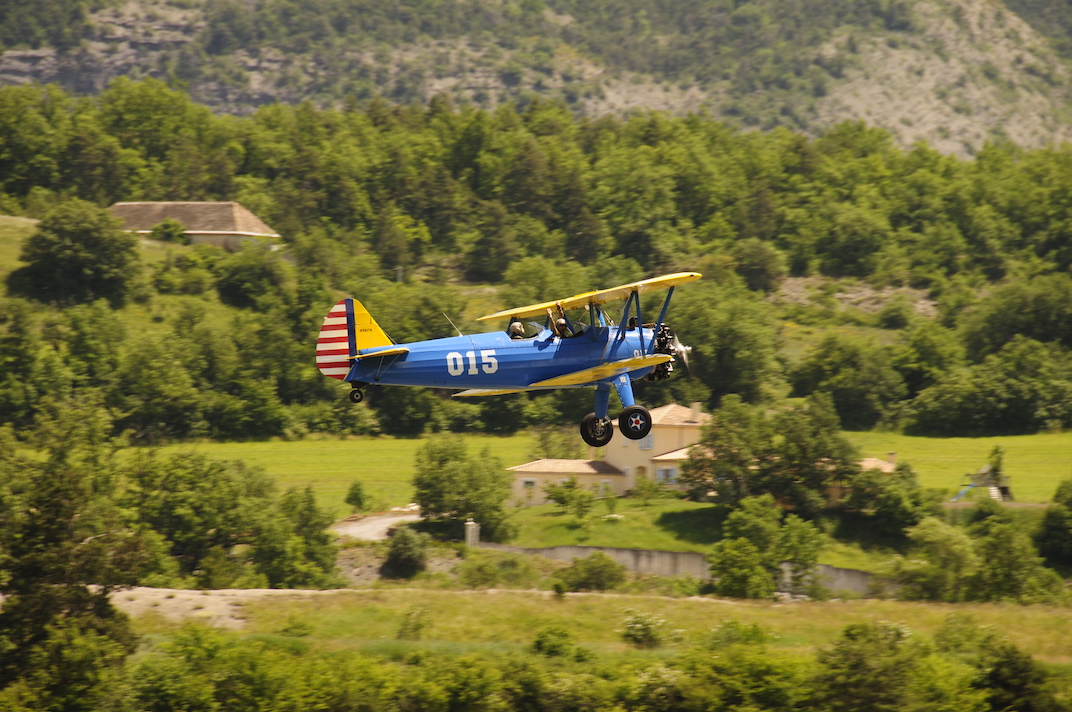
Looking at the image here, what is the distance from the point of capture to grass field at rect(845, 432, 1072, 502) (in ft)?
266

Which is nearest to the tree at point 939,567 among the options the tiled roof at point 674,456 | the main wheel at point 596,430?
the tiled roof at point 674,456

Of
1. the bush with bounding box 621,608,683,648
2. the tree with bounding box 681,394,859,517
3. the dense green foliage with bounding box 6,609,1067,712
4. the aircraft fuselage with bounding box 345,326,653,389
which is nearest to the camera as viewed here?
the aircraft fuselage with bounding box 345,326,653,389

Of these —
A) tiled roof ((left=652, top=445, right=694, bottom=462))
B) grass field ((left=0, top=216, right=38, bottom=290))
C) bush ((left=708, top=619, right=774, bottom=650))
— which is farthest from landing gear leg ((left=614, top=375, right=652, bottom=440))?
grass field ((left=0, top=216, right=38, bottom=290))

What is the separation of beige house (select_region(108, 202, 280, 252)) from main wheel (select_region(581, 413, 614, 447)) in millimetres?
103528

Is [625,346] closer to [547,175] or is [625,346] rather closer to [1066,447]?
[1066,447]

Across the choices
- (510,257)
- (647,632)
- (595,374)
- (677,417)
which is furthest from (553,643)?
(510,257)

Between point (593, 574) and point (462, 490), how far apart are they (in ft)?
42.0

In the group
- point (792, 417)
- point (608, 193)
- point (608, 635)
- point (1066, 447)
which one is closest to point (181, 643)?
point (608, 635)

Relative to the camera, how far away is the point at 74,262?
4486 inches

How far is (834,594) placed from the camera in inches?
2564

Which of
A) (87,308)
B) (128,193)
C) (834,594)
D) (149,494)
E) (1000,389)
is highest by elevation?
(128,193)

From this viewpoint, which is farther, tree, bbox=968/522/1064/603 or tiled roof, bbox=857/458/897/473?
tiled roof, bbox=857/458/897/473

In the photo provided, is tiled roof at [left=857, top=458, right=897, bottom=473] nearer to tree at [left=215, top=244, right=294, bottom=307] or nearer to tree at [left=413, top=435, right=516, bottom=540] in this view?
tree at [left=413, top=435, right=516, bottom=540]

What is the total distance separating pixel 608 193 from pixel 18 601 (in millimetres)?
117990
